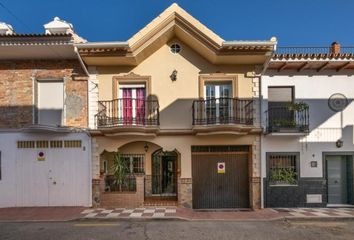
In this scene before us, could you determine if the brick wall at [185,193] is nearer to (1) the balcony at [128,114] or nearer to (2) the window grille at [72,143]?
(1) the balcony at [128,114]

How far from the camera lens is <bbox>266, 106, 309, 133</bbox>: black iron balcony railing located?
11.0 metres

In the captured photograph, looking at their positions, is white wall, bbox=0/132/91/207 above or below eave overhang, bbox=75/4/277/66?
below

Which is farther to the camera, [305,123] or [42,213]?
[305,123]

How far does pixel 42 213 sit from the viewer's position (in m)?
10.3

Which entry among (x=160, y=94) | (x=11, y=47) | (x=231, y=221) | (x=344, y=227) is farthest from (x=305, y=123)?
(x=11, y=47)

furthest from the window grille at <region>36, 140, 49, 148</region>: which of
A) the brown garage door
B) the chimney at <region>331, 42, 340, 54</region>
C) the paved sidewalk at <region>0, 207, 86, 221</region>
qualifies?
the chimney at <region>331, 42, 340, 54</region>

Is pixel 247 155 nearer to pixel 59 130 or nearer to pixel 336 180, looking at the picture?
pixel 336 180

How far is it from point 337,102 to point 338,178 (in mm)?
3362

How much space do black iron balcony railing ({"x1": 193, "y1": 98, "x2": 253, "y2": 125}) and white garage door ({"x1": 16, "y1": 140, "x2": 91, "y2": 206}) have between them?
518 centimetres

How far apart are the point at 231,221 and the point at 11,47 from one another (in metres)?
11.1

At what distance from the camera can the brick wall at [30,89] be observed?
1150 cm

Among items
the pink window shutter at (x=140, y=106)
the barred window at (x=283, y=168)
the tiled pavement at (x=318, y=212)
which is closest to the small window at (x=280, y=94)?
the barred window at (x=283, y=168)

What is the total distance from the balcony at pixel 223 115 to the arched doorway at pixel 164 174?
2.05 m

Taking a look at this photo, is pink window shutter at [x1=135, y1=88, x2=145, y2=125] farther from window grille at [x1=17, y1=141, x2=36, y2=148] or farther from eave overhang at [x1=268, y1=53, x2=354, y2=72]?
eave overhang at [x1=268, y1=53, x2=354, y2=72]
